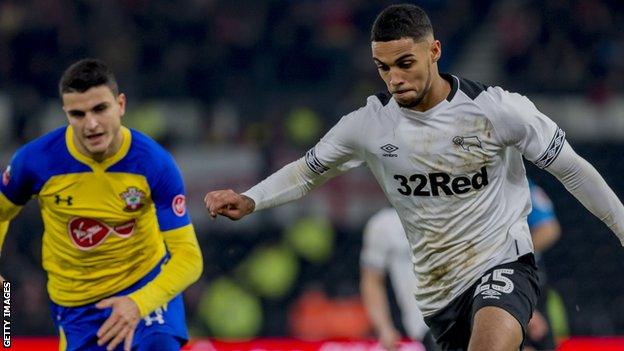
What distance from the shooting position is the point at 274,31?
1372cm

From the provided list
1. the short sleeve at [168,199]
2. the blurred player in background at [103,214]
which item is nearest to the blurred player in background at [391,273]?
the blurred player in background at [103,214]

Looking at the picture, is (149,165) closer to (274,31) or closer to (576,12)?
(274,31)

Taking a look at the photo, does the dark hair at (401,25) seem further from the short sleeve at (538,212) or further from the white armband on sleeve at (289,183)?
the short sleeve at (538,212)

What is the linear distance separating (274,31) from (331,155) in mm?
8563

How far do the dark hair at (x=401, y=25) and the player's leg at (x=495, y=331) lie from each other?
1.10m

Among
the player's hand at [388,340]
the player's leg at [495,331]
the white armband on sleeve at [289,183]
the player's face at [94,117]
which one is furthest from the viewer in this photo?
the player's hand at [388,340]

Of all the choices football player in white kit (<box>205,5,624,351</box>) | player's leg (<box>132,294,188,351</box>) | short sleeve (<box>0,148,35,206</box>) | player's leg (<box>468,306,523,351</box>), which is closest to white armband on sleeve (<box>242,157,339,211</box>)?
football player in white kit (<box>205,5,624,351</box>)

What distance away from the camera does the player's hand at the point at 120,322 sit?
5.12 metres

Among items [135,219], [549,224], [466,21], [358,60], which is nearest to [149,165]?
[135,219]

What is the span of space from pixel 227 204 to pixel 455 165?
923 millimetres

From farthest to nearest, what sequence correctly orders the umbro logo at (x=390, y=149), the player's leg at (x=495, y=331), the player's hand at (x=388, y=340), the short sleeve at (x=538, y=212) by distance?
the player's hand at (x=388, y=340), the short sleeve at (x=538, y=212), the umbro logo at (x=390, y=149), the player's leg at (x=495, y=331)

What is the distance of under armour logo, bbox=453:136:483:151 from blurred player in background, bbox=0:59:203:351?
129 cm

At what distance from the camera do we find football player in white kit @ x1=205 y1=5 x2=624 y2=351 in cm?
495

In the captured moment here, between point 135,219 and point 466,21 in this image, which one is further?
point 466,21
